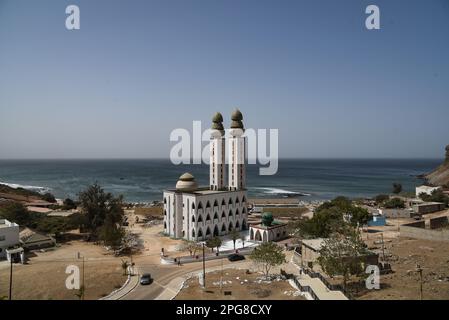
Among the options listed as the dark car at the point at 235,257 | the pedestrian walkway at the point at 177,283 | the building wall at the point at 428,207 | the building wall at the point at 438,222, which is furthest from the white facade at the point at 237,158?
the building wall at the point at 428,207

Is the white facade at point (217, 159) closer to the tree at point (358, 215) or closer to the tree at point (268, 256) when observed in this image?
the tree at point (358, 215)

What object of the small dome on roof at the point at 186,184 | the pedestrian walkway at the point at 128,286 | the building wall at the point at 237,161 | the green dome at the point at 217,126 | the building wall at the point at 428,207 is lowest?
the pedestrian walkway at the point at 128,286

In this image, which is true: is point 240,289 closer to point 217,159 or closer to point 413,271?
point 413,271

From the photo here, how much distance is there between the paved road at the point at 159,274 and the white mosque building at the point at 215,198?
8537mm

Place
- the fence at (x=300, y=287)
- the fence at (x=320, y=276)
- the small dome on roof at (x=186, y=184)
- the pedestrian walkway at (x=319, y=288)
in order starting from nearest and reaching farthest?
the pedestrian walkway at (x=319, y=288)
the fence at (x=300, y=287)
the fence at (x=320, y=276)
the small dome on roof at (x=186, y=184)

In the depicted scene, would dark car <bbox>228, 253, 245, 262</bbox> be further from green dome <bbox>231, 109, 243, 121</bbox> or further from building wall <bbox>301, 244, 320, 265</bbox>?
green dome <bbox>231, 109, 243, 121</bbox>

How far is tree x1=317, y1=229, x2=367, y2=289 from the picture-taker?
23.5 metres

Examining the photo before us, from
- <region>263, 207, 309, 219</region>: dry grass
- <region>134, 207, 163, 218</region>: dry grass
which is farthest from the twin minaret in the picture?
<region>134, 207, 163, 218</region>: dry grass

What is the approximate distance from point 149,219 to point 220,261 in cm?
2634

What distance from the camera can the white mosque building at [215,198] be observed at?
4081cm

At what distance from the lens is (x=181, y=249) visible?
122ft

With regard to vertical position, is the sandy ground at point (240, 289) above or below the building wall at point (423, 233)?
below

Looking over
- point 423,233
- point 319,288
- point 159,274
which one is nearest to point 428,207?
point 423,233

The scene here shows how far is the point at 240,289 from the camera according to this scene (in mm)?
24719
